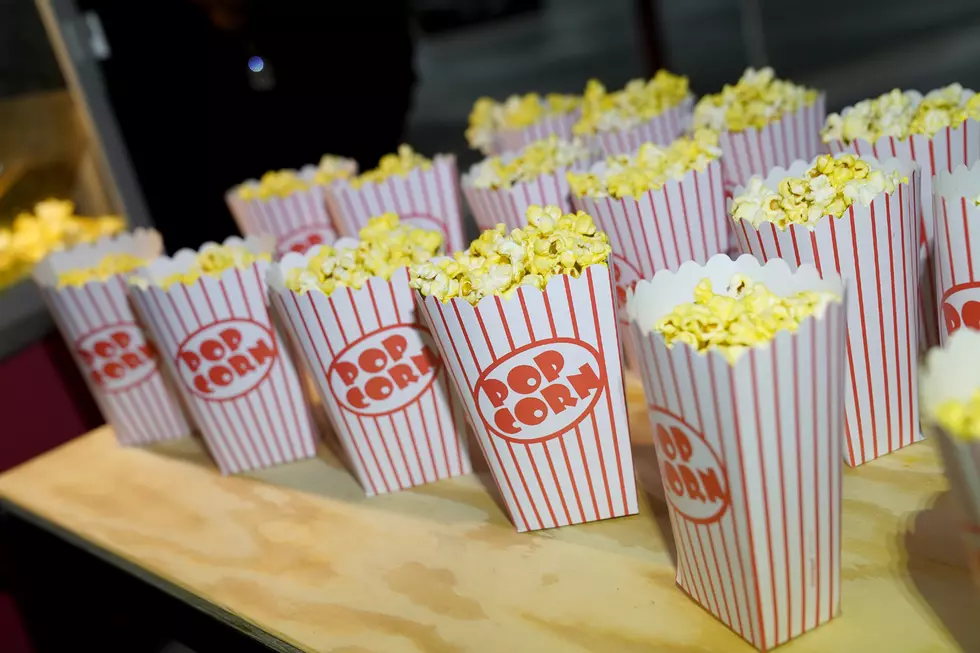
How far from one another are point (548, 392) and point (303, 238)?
1014 millimetres

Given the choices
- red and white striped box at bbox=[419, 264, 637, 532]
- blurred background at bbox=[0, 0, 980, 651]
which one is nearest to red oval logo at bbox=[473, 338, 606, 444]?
red and white striped box at bbox=[419, 264, 637, 532]

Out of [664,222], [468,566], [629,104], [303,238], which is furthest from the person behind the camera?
[303,238]

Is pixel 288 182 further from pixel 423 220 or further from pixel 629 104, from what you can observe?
pixel 629 104

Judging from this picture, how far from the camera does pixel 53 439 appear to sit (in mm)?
2424

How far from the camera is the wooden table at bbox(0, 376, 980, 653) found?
0.97 m

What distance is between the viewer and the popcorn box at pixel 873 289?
3.43 ft

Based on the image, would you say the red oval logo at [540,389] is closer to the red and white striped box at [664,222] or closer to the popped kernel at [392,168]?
the red and white striped box at [664,222]

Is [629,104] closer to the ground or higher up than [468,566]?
higher up

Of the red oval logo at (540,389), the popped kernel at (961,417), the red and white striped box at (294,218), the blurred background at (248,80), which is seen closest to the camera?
the popped kernel at (961,417)

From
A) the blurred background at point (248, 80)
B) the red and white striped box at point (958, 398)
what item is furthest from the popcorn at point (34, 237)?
the red and white striped box at point (958, 398)

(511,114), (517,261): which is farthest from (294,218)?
(517,261)

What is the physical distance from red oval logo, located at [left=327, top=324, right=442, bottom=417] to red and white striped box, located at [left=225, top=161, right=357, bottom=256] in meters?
0.68

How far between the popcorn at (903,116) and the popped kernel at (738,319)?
494mm

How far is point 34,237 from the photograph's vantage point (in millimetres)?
2508
